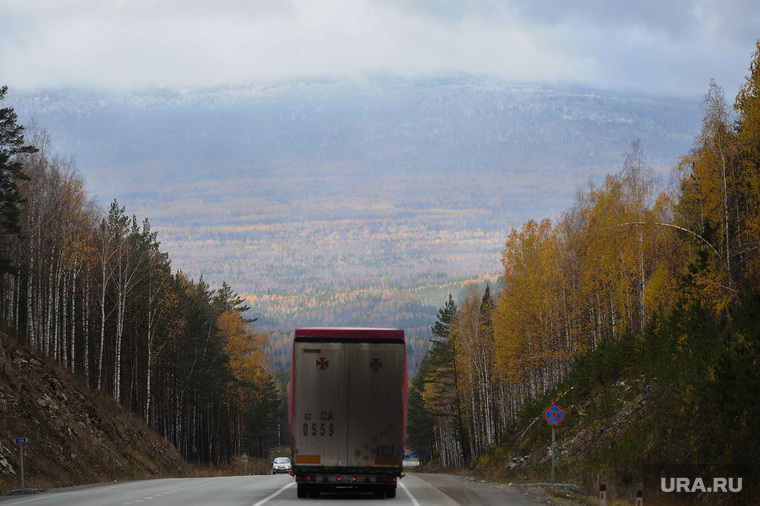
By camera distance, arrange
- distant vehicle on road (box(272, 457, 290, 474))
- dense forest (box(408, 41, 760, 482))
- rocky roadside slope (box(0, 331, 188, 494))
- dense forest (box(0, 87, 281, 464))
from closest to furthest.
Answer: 1. dense forest (box(408, 41, 760, 482))
2. rocky roadside slope (box(0, 331, 188, 494))
3. dense forest (box(0, 87, 281, 464))
4. distant vehicle on road (box(272, 457, 290, 474))

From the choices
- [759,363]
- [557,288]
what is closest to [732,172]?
[759,363]

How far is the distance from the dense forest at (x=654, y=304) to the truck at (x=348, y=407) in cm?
765

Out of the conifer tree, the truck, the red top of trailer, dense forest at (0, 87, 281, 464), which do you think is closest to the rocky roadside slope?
dense forest at (0, 87, 281, 464)

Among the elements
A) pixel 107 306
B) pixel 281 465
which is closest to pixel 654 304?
pixel 281 465

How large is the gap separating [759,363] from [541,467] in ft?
56.1

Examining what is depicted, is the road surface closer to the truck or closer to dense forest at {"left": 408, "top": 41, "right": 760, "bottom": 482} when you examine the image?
the truck

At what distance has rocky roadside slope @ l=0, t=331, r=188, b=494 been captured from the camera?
105 feet

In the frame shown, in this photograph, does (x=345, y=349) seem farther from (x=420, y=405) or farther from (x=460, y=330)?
(x=420, y=405)

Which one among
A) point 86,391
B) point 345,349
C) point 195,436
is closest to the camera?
point 345,349

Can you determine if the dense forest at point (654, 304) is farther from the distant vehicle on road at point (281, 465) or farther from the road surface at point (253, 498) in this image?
the distant vehicle on road at point (281, 465)

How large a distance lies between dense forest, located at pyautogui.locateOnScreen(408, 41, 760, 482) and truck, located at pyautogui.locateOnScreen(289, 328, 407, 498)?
25.1ft

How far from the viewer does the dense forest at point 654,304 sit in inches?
875

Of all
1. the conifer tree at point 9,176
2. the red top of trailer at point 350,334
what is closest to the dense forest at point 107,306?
the conifer tree at point 9,176

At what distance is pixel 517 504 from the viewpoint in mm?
21828
